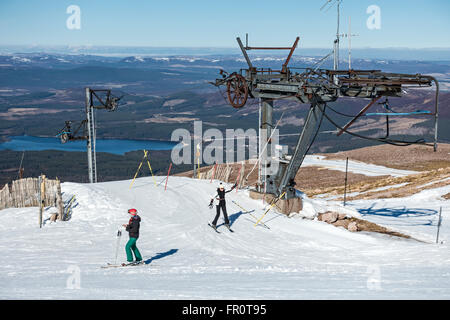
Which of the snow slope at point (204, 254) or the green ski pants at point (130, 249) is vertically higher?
the green ski pants at point (130, 249)

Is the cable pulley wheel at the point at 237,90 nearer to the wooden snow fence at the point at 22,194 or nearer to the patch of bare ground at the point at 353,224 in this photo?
the patch of bare ground at the point at 353,224

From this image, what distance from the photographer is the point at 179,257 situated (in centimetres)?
1454

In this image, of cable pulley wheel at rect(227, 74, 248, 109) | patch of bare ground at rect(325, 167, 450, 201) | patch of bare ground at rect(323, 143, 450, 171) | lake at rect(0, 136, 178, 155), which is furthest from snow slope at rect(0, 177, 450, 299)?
lake at rect(0, 136, 178, 155)

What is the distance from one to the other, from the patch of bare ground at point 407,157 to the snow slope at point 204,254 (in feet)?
85.3

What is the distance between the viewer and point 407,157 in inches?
2079

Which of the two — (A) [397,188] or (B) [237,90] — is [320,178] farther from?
(B) [237,90]

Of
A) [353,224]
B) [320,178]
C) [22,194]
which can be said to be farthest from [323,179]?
[22,194]

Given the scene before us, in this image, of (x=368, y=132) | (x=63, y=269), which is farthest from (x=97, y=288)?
(x=368, y=132)

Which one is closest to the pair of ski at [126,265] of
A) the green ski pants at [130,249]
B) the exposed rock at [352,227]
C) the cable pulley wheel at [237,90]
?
the green ski pants at [130,249]

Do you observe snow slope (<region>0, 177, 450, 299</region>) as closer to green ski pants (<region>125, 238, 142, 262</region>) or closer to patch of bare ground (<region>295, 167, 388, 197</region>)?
green ski pants (<region>125, 238, 142, 262</region>)

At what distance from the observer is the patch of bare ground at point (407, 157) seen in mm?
47194

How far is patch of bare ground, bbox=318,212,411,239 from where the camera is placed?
59.4 feet

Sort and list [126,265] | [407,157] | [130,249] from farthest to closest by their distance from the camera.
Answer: [407,157] < [130,249] < [126,265]

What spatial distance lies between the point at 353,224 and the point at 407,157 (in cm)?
3710
